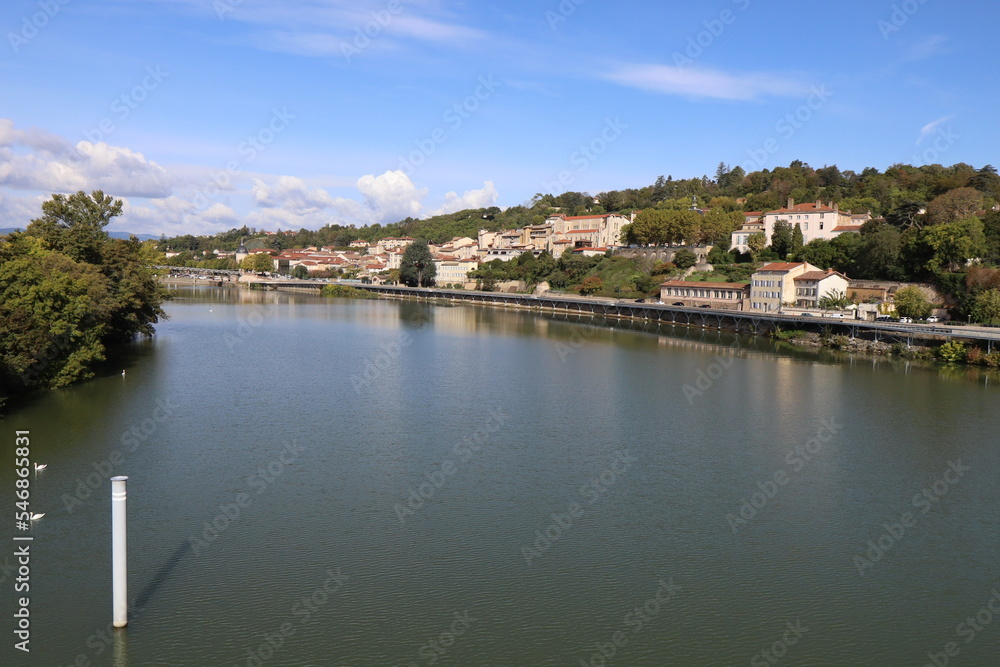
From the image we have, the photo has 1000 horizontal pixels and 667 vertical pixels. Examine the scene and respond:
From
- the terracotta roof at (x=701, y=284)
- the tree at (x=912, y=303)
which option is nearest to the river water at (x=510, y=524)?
the tree at (x=912, y=303)

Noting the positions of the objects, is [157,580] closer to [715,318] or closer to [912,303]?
[912,303]

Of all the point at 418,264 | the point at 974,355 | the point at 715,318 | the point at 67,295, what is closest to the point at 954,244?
the point at 974,355

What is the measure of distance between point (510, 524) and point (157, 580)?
13.3 ft

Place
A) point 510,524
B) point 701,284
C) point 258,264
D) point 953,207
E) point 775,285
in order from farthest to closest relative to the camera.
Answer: point 258,264, point 701,284, point 775,285, point 953,207, point 510,524

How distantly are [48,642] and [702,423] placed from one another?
11.7 m

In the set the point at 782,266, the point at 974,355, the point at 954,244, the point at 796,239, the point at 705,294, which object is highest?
the point at 796,239

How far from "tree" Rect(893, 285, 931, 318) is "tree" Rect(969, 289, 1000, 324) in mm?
1858

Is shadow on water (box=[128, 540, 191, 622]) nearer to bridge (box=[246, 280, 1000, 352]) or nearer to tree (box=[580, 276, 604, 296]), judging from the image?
bridge (box=[246, 280, 1000, 352])

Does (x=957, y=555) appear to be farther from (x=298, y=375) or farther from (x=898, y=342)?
(x=898, y=342)

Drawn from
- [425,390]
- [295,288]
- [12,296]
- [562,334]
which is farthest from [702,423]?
[295,288]

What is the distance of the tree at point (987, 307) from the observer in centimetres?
2562

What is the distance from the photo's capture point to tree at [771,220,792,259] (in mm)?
42625

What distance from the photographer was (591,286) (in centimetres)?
4862

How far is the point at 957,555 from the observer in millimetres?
8625
